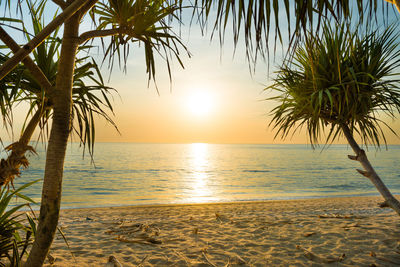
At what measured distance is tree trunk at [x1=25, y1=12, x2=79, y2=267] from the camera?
181cm

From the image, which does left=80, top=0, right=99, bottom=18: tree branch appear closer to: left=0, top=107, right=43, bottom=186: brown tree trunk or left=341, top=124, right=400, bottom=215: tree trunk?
left=0, top=107, right=43, bottom=186: brown tree trunk

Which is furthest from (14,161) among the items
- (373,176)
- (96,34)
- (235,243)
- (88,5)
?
(373,176)

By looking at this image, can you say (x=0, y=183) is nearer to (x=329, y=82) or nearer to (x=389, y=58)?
(x=329, y=82)

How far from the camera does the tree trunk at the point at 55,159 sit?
1.81 meters

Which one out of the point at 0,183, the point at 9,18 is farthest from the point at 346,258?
the point at 9,18

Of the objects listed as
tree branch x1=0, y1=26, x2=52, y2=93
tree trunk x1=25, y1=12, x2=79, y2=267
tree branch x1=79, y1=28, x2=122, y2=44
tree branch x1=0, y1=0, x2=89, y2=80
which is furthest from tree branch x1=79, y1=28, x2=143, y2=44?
tree branch x1=0, y1=0, x2=89, y2=80

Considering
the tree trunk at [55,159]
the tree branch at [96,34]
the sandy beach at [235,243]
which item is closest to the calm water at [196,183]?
the tree trunk at [55,159]

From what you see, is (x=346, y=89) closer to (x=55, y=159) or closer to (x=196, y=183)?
(x=55, y=159)

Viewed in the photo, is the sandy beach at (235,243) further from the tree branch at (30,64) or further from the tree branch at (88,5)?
the tree branch at (88,5)

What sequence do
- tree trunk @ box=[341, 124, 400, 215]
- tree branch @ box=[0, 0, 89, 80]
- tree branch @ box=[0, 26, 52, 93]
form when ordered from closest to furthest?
tree branch @ box=[0, 0, 89, 80], tree branch @ box=[0, 26, 52, 93], tree trunk @ box=[341, 124, 400, 215]

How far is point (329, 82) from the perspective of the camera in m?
3.71

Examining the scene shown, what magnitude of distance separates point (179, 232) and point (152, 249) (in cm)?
118

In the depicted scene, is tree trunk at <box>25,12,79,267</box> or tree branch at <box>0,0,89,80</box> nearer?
tree branch at <box>0,0,89,80</box>

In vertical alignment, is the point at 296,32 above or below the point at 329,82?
below
